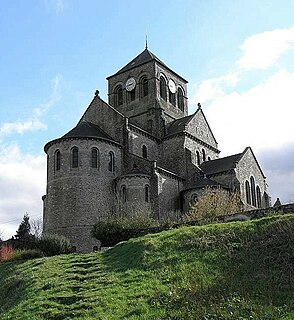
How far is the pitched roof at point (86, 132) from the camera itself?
40625 millimetres

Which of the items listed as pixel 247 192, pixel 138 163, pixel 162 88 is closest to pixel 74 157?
pixel 138 163

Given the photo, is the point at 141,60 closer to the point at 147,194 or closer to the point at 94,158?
the point at 94,158

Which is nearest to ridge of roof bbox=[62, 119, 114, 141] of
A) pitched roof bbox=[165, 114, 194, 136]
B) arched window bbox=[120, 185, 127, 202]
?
arched window bbox=[120, 185, 127, 202]

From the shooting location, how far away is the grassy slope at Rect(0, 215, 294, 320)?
557 inches

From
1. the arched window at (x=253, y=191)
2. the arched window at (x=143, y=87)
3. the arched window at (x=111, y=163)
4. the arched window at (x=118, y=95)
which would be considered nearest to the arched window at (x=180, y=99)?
the arched window at (x=143, y=87)

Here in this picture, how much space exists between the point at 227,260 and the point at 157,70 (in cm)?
3650

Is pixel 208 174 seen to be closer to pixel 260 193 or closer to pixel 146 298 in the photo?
pixel 260 193

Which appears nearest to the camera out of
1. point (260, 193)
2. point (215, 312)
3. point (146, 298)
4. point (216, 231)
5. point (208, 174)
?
point (215, 312)

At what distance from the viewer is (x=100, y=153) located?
40.7 metres

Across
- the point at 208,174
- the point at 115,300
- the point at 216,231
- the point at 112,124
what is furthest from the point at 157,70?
the point at 115,300

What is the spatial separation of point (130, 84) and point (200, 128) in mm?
8802

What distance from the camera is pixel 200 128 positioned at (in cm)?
5009

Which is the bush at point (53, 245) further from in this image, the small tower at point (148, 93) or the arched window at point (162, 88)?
the arched window at point (162, 88)

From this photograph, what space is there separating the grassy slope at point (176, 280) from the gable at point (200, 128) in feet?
87.0
